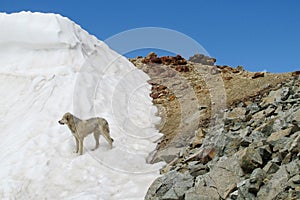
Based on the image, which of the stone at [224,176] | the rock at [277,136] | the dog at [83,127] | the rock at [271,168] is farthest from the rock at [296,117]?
the dog at [83,127]

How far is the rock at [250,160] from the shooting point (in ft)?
31.5

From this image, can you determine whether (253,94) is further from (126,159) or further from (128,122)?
(126,159)

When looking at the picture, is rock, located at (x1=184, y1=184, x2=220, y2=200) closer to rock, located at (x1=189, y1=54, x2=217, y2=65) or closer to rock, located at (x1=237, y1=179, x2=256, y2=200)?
rock, located at (x1=237, y1=179, x2=256, y2=200)

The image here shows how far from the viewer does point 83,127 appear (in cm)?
1442

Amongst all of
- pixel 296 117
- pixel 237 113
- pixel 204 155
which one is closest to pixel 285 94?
pixel 237 113

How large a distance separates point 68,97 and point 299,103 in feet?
30.9

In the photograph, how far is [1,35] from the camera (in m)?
23.1

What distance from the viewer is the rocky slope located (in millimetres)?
9094

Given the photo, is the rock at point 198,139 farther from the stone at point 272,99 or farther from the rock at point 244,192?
the rock at point 244,192

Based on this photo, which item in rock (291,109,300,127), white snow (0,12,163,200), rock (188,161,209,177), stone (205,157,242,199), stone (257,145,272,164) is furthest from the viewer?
white snow (0,12,163,200)

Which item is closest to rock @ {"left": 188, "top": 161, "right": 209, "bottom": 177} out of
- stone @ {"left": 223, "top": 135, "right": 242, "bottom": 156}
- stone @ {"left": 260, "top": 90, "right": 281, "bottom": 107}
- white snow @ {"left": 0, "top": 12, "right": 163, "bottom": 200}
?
stone @ {"left": 223, "top": 135, "right": 242, "bottom": 156}

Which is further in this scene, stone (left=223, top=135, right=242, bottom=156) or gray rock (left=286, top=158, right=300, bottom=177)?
stone (left=223, top=135, right=242, bottom=156)

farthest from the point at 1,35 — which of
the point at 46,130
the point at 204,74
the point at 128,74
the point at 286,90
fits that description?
the point at 286,90

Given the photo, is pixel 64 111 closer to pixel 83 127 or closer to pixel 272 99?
pixel 83 127
